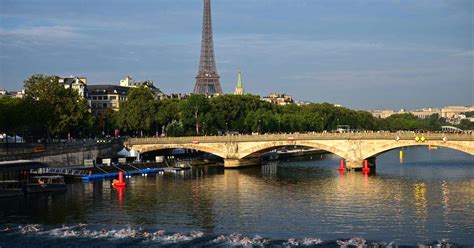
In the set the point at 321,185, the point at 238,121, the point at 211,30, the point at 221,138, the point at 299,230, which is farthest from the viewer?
the point at 211,30

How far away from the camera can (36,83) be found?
9412cm

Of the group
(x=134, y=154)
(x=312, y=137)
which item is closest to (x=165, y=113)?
(x=134, y=154)

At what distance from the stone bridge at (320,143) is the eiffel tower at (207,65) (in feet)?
250

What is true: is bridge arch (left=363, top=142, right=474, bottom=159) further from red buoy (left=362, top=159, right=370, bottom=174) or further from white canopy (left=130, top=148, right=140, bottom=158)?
white canopy (left=130, top=148, right=140, bottom=158)

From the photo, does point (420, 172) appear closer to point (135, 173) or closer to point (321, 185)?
point (321, 185)

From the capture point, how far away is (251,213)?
48.6 meters

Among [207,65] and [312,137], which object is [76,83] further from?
[312,137]

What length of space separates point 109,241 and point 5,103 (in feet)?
209

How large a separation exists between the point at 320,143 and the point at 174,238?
152 ft

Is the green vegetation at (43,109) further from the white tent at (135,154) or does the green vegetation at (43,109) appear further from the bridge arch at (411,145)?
the bridge arch at (411,145)

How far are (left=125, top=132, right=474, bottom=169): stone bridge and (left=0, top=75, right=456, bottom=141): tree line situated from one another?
36.9 feet

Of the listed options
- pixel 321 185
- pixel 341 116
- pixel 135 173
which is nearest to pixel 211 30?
A: pixel 341 116

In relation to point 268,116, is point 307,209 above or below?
below

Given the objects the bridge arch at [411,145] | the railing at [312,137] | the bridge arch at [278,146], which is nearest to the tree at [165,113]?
the railing at [312,137]
